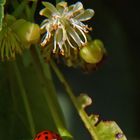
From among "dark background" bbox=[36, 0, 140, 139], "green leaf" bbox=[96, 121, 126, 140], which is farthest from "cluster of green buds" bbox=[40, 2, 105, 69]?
"dark background" bbox=[36, 0, 140, 139]

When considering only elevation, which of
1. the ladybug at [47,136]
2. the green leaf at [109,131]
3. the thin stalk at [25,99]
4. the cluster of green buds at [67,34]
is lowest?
the green leaf at [109,131]

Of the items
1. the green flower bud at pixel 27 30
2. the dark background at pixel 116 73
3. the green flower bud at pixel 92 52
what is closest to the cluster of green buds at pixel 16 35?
the green flower bud at pixel 27 30

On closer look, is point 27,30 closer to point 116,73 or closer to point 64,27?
point 64,27

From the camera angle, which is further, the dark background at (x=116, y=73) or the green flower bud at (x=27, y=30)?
the dark background at (x=116, y=73)

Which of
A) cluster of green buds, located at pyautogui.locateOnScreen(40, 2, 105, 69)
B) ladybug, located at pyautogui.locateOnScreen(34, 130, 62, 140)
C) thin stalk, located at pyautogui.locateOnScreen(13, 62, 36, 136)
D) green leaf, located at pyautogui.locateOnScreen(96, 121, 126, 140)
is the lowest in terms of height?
green leaf, located at pyautogui.locateOnScreen(96, 121, 126, 140)

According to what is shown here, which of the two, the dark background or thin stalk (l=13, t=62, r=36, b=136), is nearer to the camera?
thin stalk (l=13, t=62, r=36, b=136)

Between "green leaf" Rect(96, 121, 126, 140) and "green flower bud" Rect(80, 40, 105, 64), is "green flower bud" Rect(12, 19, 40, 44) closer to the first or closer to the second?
"green flower bud" Rect(80, 40, 105, 64)

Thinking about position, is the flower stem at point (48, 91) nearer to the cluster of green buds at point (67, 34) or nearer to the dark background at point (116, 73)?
the cluster of green buds at point (67, 34)
